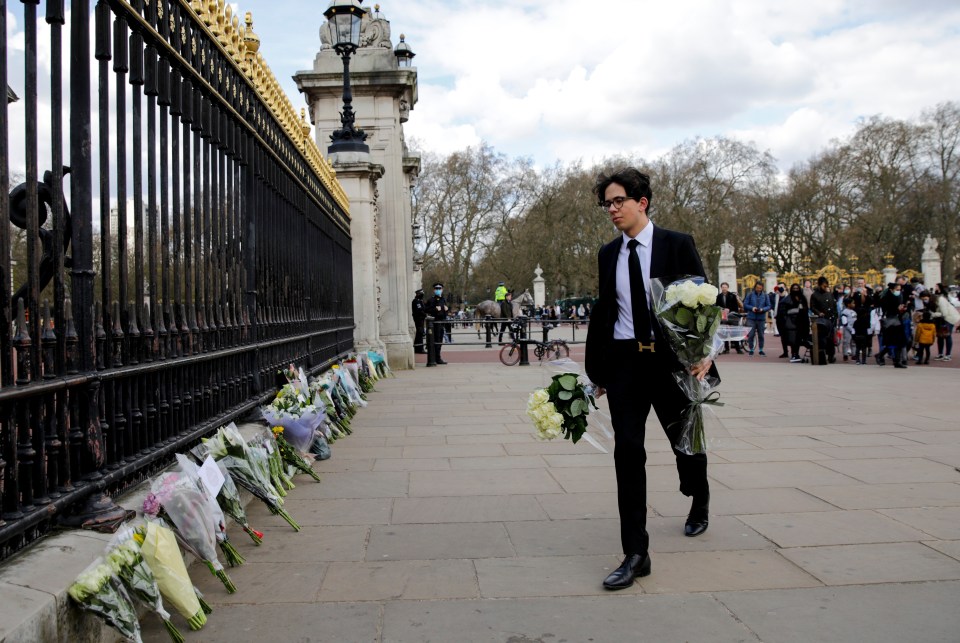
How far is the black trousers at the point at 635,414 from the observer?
391cm

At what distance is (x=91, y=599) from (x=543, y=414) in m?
2.19

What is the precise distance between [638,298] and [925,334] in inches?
594

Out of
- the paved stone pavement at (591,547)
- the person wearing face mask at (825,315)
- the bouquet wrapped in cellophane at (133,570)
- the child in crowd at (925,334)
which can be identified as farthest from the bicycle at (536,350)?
the bouquet wrapped in cellophane at (133,570)

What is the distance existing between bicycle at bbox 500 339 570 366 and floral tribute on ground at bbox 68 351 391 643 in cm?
1139

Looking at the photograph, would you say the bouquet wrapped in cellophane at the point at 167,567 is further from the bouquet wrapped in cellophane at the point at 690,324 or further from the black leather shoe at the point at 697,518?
the black leather shoe at the point at 697,518

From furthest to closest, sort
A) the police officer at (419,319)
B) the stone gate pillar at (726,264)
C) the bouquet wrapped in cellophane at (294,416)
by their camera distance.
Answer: the stone gate pillar at (726,264), the police officer at (419,319), the bouquet wrapped in cellophane at (294,416)

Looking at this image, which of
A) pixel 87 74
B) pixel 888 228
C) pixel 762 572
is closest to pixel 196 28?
pixel 87 74

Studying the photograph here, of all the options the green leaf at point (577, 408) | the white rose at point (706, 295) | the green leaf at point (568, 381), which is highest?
the white rose at point (706, 295)

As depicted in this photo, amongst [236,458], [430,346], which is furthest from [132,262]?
[430,346]

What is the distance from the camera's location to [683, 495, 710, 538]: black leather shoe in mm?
4570

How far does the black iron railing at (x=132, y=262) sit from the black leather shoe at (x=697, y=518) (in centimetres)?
262

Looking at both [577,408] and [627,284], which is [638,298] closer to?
[627,284]

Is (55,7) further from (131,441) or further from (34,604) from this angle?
(34,604)

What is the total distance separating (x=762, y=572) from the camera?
13.0 ft
